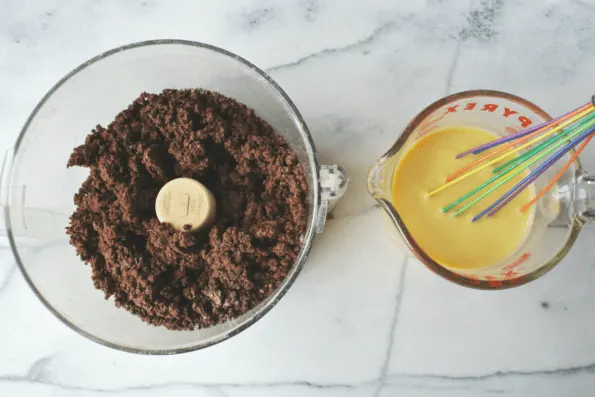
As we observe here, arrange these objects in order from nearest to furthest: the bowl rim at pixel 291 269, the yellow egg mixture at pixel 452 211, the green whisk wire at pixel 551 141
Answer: the green whisk wire at pixel 551 141 → the bowl rim at pixel 291 269 → the yellow egg mixture at pixel 452 211

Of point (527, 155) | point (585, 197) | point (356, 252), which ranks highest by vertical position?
point (527, 155)

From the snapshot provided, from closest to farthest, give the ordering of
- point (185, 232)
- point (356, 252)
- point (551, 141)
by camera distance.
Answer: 1. point (551, 141)
2. point (185, 232)
3. point (356, 252)

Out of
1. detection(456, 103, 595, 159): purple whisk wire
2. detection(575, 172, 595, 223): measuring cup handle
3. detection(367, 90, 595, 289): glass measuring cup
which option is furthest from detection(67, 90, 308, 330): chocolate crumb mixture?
detection(575, 172, 595, 223): measuring cup handle

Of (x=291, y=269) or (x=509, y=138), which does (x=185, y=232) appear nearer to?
(x=291, y=269)

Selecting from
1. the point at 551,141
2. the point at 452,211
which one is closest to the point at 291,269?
the point at 452,211

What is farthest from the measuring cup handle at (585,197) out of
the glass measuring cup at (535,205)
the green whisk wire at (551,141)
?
the green whisk wire at (551,141)

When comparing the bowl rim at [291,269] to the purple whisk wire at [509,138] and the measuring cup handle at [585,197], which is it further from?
the measuring cup handle at [585,197]

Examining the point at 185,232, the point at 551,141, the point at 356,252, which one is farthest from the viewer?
the point at 356,252
